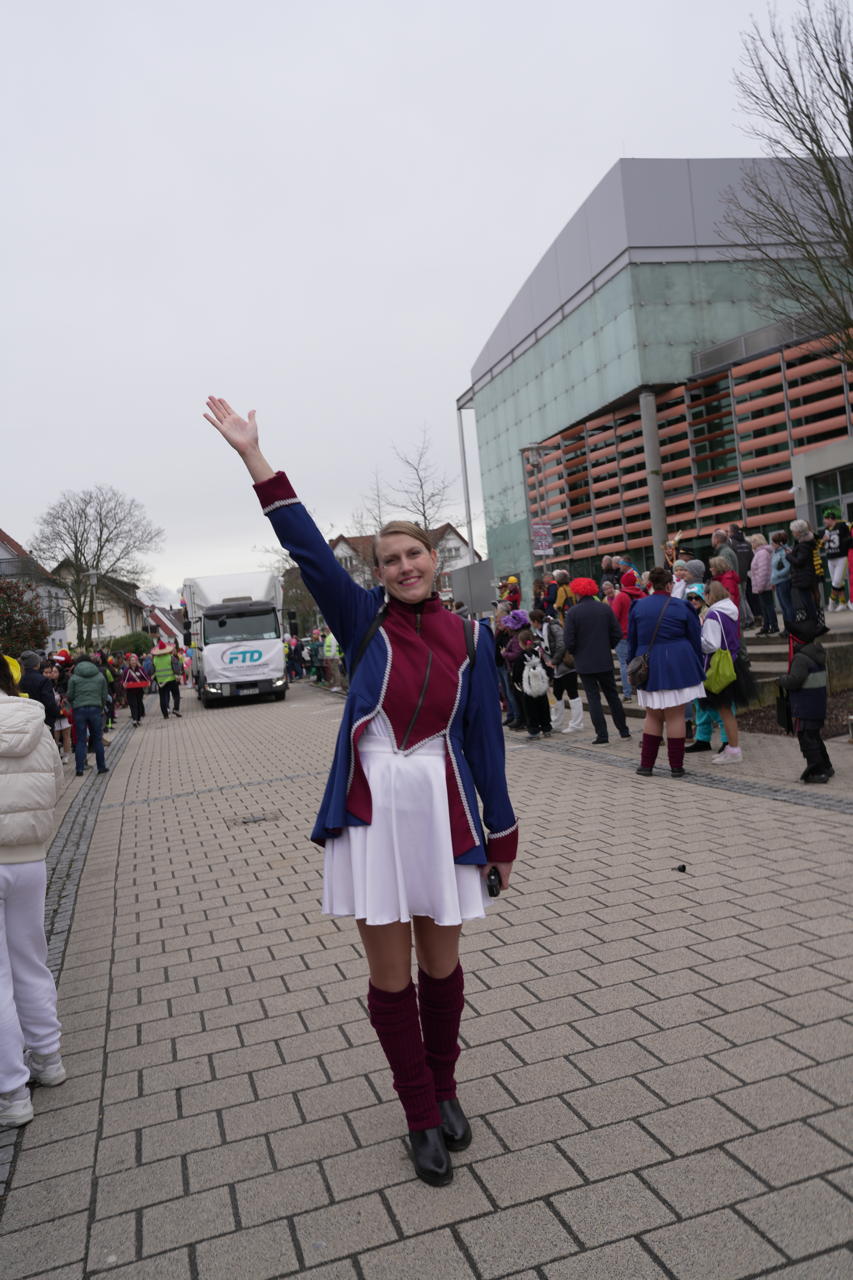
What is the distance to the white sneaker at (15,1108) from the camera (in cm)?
346

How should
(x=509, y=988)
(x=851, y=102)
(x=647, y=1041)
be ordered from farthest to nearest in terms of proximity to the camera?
(x=851, y=102) < (x=509, y=988) < (x=647, y=1041)

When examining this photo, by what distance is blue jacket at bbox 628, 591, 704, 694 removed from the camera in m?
8.43

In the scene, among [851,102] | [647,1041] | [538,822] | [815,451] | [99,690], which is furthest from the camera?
[815,451]

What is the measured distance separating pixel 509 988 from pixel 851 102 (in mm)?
10485

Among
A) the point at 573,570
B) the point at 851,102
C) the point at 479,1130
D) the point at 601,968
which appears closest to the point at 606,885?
the point at 601,968

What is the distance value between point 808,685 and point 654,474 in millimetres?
20004

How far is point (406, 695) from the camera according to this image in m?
2.81

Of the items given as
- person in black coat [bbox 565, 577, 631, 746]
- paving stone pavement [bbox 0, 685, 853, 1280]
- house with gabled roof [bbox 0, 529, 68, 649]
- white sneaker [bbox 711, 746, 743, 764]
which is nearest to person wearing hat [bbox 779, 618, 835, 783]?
paving stone pavement [bbox 0, 685, 853, 1280]

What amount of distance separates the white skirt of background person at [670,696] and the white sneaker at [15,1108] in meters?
6.01

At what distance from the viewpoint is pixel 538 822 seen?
765cm

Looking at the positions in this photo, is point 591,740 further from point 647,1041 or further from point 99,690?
point 647,1041

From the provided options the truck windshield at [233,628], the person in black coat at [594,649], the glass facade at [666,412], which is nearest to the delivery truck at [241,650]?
the truck windshield at [233,628]

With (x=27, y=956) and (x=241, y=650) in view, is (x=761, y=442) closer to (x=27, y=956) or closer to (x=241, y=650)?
(x=241, y=650)

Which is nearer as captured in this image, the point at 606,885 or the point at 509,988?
the point at 509,988
